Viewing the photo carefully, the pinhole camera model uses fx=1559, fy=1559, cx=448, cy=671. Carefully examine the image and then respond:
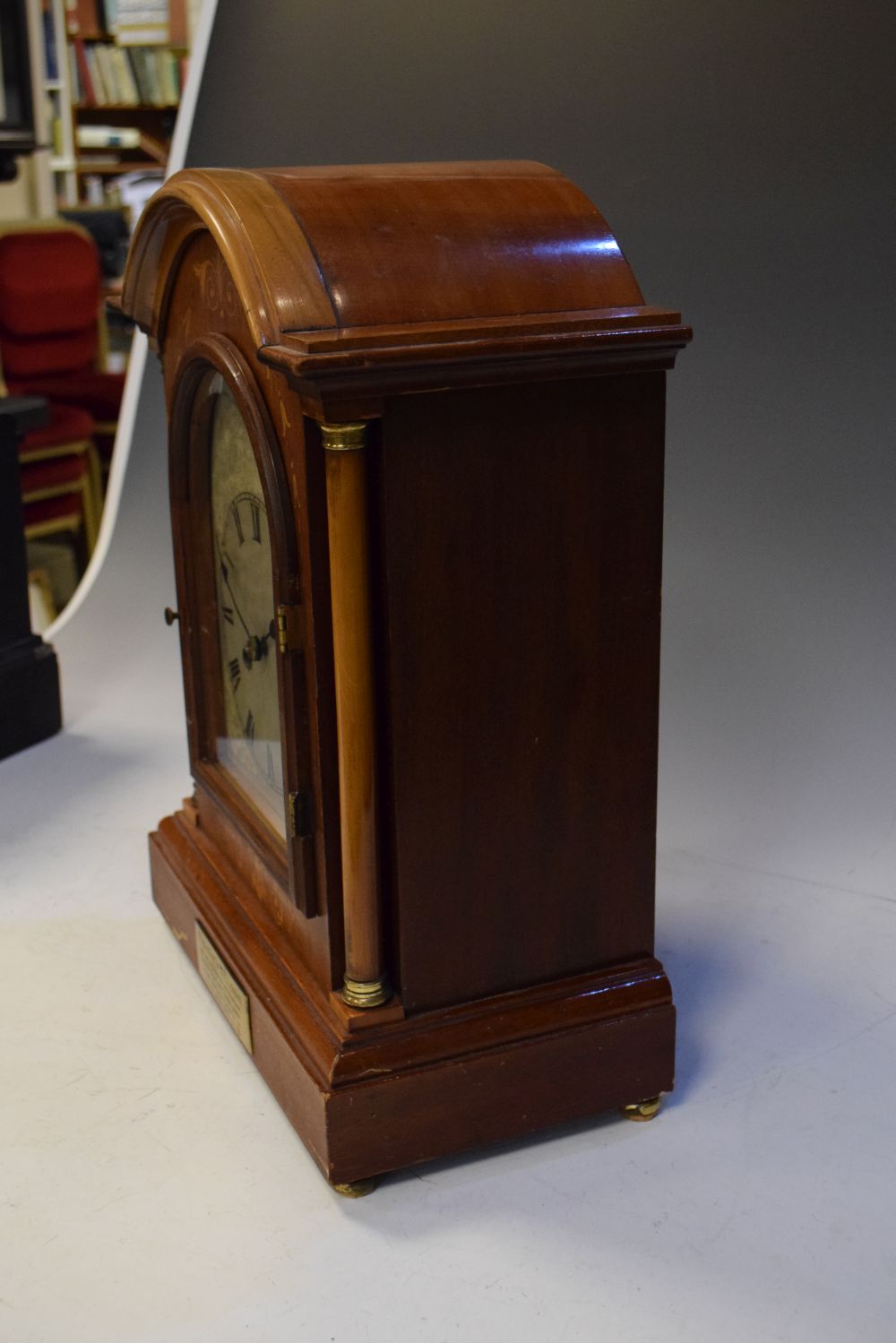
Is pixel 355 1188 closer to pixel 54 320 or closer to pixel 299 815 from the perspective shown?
pixel 299 815

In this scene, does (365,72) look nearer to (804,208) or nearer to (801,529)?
(804,208)

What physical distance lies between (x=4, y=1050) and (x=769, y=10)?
1854 millimetres

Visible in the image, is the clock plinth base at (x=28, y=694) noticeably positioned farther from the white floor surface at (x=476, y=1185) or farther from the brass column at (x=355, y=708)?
the brass column at (x=355, y=708)

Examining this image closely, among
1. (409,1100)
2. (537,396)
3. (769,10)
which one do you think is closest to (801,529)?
(769,10)

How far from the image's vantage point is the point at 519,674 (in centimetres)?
163

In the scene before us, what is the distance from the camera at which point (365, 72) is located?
2885 millimetres

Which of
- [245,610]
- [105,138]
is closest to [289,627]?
[245,610]

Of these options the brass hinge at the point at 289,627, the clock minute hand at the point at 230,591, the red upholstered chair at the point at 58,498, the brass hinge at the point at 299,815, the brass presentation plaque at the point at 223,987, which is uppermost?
the brass hinge at the point at 289,627

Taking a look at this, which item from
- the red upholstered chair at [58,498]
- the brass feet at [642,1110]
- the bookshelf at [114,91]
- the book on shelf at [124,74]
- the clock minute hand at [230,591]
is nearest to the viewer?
the brass feet at [642,1110]

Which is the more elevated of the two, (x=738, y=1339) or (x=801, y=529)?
(x=801, y=529)

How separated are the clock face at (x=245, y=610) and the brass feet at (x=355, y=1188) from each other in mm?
407

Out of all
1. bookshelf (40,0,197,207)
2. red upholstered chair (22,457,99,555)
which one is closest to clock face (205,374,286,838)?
red upholstered chair (22,457,99,555)

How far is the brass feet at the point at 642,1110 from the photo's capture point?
70.4 inches

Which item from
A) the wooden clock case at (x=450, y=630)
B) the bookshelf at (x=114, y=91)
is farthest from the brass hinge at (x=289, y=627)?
the bookshelf at (x=114, y=91)
